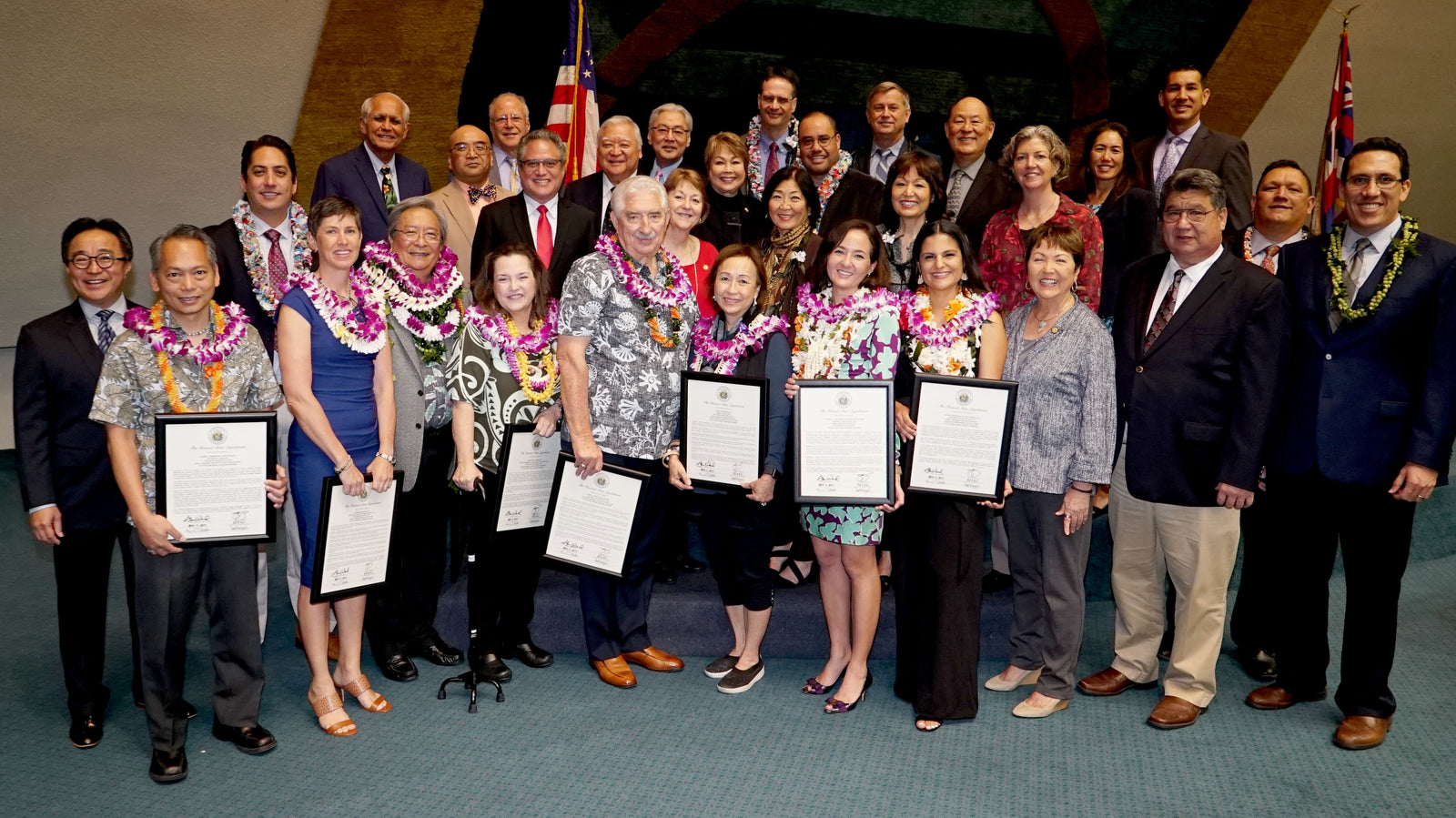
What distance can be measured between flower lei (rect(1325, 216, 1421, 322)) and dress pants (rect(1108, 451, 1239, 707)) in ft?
2.54

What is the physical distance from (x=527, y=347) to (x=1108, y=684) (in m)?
2.53

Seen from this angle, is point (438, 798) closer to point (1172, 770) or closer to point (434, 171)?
point (1172, 770)

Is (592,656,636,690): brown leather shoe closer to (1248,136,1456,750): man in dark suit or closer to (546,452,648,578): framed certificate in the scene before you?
(546,452,648,578): framed certificate

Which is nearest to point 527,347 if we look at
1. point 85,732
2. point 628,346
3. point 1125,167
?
point 628,346

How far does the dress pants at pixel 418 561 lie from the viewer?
12.3 ft

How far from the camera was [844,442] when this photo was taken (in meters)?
3.30

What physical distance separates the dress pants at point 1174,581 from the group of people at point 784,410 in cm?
1

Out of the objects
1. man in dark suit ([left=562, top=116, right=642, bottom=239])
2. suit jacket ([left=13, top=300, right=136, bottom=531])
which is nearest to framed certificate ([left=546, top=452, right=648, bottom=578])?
man in dark suit ([left=562, top=116, right=642, bottom=239])

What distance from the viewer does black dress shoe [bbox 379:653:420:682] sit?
3834 millimetres

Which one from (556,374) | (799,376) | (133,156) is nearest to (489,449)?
(556,374)

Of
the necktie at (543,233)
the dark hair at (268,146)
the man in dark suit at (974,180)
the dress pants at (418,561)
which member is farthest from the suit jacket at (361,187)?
the man in dark suit at (974,180)

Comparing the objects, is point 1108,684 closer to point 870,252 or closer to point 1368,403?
point 1368,403

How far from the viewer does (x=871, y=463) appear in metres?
3.30

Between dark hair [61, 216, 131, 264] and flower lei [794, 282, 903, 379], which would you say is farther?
flower lei [794, 282, 903, 379]
